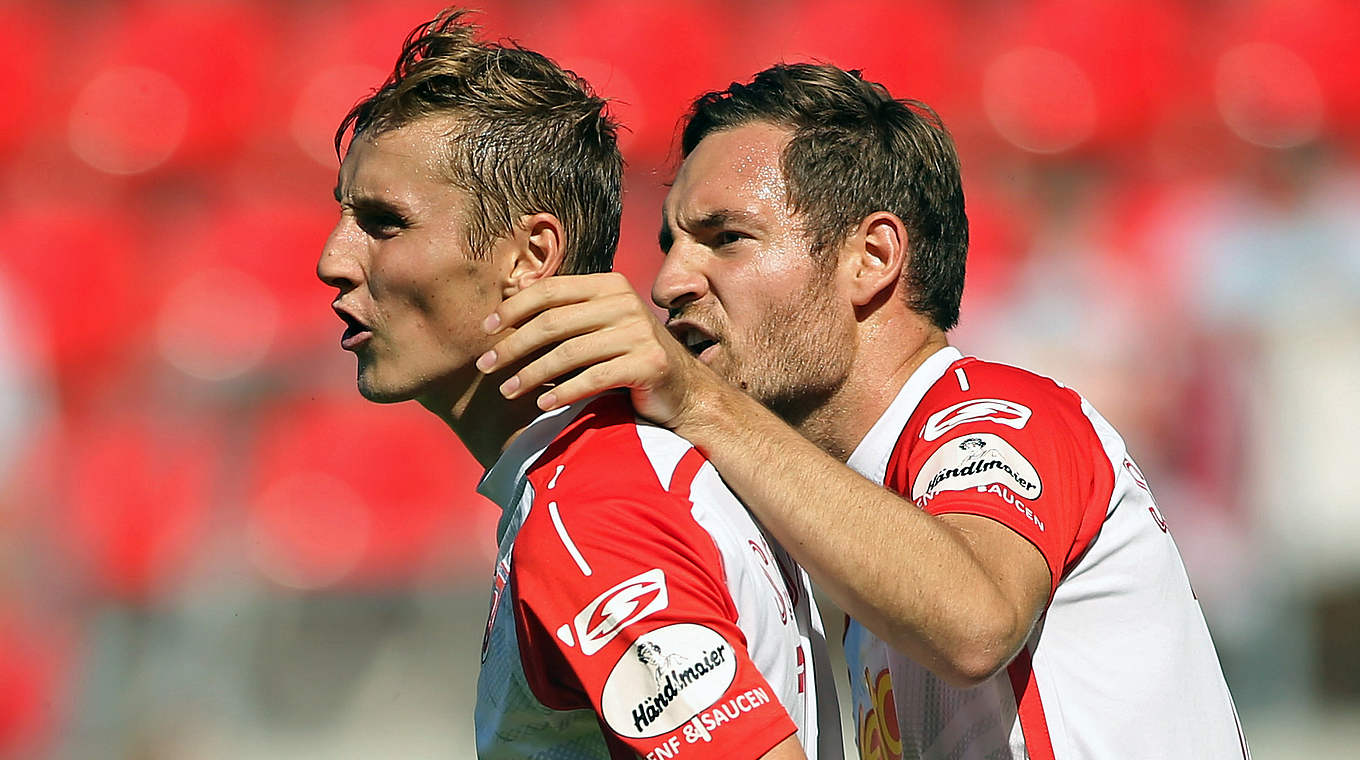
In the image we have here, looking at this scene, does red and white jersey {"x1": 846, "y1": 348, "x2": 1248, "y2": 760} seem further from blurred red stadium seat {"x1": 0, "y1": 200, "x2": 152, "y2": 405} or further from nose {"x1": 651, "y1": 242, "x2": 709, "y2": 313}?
blurred red stadium seat {"x1": 0, "y1": 200, "x2": 152, "y2": 405}

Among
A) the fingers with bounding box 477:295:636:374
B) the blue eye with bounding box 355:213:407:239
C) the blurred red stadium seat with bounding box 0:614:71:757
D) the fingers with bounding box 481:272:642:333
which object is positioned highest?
the blue eye with bounding box 355:213:407:239

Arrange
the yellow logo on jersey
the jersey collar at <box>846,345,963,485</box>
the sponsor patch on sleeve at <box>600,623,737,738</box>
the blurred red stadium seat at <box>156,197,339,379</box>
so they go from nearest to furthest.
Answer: the sponsor patch on sleeve at <box>600,623,737,738</box>
the yellow logo on jersey
the jersey collar at <box>846,345,963,485</box>
the blurred red stadium seat at <box>156,197,339,379</box>

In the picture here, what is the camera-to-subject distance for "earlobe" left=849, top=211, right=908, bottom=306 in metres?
2.59

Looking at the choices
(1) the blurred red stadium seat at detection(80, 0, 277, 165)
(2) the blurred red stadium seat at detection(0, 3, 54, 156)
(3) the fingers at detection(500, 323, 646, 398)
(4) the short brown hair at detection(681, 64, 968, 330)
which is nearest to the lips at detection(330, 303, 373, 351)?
(3) the fingers at detection(500, 323, 646, 398)

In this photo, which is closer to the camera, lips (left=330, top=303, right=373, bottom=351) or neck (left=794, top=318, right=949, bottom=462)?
lips (left=330, top=303, right=373, bottom=351)

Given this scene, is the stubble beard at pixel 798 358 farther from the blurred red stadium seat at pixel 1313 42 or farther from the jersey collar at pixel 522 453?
the blurred red stadium seat at pixel 1313 42

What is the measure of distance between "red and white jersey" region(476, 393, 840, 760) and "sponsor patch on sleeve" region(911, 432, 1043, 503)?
31 cm

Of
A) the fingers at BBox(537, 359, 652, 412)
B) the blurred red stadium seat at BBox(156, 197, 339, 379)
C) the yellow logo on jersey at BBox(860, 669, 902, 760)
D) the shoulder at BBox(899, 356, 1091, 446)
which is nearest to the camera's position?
the fingers at BBox(537, 359, 652, 412)

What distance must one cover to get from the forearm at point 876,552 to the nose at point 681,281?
0.60 metres

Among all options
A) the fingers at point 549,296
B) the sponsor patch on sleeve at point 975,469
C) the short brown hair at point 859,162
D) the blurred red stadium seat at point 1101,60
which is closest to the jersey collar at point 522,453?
the fingers at point 549,296

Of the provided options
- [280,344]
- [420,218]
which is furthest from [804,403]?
[280,344]

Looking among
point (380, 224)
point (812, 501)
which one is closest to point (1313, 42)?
point (812, 501)

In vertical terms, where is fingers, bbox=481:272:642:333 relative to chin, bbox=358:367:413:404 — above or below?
above

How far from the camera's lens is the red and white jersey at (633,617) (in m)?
1.48
